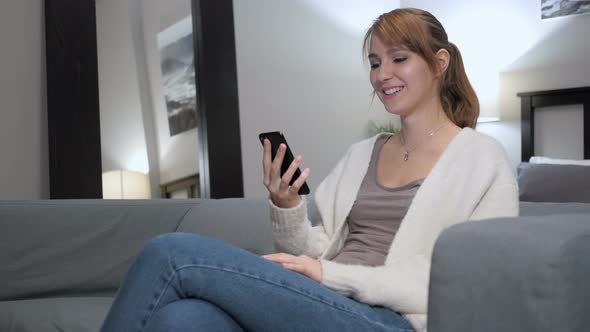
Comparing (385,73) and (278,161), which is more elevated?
(385,73)

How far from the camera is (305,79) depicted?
15.5ft

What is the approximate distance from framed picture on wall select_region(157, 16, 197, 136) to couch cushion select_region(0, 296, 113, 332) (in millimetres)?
1642

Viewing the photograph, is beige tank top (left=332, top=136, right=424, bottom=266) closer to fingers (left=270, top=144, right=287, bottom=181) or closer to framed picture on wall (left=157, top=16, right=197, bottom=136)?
fingers (left=270, top=144, right=287, bottom=181)

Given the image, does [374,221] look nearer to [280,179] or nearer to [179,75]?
[280,179]

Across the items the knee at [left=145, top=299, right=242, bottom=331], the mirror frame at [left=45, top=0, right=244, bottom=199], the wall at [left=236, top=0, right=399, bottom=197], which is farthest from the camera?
the wall at [left=236, top=0, right=399, bottom=197]

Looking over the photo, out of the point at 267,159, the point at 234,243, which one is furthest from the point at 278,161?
the point at 234,243

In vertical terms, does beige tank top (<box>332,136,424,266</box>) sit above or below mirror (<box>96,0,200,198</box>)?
below

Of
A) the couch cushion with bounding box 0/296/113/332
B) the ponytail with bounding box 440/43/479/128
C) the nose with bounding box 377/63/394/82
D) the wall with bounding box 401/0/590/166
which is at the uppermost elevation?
the wall with bounding box 401/0/590/166

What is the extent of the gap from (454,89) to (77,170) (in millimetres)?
2047

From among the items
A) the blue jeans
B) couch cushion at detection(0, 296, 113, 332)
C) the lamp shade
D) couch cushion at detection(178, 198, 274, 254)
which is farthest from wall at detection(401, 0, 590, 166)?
the blue jeans

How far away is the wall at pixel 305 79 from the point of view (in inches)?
164

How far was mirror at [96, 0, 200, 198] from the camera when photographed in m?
3.32

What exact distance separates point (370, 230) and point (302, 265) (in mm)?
332

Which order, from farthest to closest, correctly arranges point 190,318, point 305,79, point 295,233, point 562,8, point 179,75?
1. point 562,8
2. point 305,79
3. point 179,75
4. point 295,233
5. point 190,318
